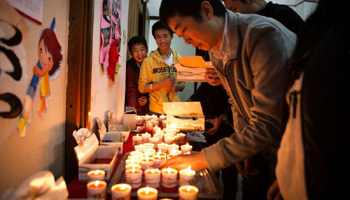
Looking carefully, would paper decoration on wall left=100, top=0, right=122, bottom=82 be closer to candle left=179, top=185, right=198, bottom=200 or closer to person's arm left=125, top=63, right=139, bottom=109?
person's arm left=125, top=63, right=139, bottom=109

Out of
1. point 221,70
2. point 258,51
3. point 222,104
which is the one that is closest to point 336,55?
point 258,51

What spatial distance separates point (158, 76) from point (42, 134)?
2186 millimetres

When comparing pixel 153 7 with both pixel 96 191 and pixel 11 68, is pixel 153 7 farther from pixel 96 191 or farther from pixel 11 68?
pixel 96 191

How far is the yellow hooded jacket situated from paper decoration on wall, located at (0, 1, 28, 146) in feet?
7.45

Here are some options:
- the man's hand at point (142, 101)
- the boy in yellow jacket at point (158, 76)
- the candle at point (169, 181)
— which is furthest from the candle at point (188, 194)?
the man's hand at point (142, 101)

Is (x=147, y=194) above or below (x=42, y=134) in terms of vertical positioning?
below

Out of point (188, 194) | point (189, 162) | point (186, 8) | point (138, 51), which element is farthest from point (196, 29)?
point (138, 51)

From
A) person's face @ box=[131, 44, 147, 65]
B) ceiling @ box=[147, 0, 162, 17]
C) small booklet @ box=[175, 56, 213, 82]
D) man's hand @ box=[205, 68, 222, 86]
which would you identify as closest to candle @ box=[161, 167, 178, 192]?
man's hand @ box=[205, 68, 222, 86]

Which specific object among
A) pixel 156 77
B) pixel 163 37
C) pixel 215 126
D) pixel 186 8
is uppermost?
pixel 163 37

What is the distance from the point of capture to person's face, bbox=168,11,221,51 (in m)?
1.20

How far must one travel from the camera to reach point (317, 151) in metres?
0.64

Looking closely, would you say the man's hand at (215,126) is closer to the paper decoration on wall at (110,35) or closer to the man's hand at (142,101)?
the paper decoration on wall at (110,35)

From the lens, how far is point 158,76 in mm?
3223

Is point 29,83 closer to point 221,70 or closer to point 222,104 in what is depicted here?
point 221,70
